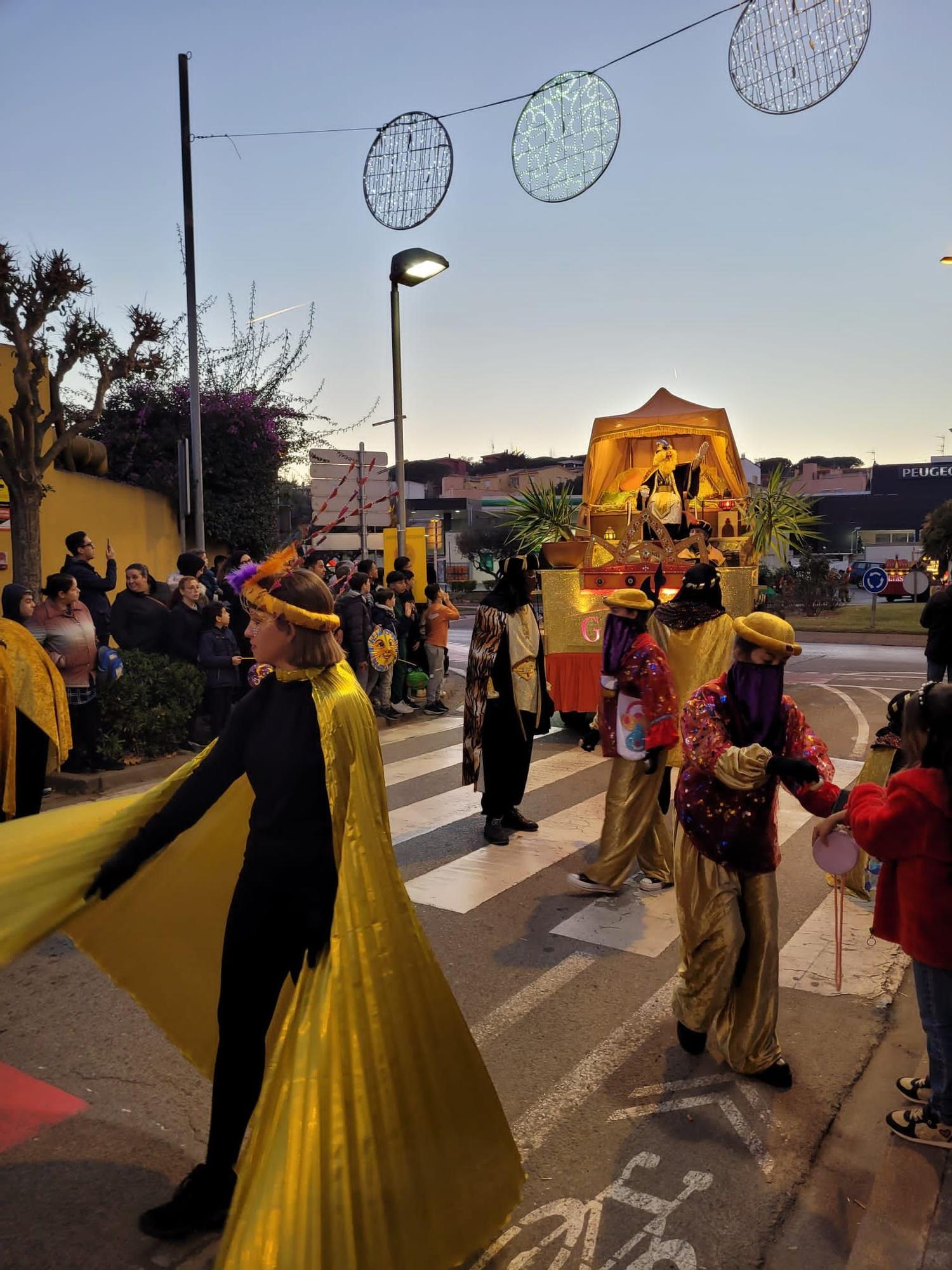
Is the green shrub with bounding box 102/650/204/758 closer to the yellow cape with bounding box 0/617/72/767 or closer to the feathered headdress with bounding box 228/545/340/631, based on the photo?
the yellow cape with bounding box 0/617/72/767

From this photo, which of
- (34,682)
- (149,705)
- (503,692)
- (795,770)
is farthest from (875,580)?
(795,770)

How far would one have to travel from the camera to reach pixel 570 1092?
3.67 meters

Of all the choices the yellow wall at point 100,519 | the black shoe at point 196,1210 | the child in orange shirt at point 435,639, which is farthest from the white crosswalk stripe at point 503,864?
the yellow wall at point 100,519

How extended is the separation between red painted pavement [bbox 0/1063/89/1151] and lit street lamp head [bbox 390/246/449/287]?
35.0ft

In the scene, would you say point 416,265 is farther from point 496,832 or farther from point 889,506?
point 889,506

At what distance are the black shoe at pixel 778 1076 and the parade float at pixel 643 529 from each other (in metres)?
6.26

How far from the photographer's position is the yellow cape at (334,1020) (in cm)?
229

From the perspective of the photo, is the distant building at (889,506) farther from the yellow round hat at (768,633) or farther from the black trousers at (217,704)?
the yellow round hat at (768,633)

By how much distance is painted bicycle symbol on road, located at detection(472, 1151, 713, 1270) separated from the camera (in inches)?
108

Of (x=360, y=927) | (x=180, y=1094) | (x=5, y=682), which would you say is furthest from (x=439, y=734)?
(x=360, y=927)

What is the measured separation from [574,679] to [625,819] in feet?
14.8

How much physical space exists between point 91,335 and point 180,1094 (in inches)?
382

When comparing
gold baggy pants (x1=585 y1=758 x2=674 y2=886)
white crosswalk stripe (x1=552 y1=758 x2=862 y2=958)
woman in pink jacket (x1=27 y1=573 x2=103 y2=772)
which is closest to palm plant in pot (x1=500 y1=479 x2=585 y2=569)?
woman in pink jacket (x1=27 y1=573 x2=103 y2=772)

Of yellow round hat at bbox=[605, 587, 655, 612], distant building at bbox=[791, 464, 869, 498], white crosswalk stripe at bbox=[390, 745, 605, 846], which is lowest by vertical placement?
white crosswalk stripe at bbox=[390, 745, 605, 846]
